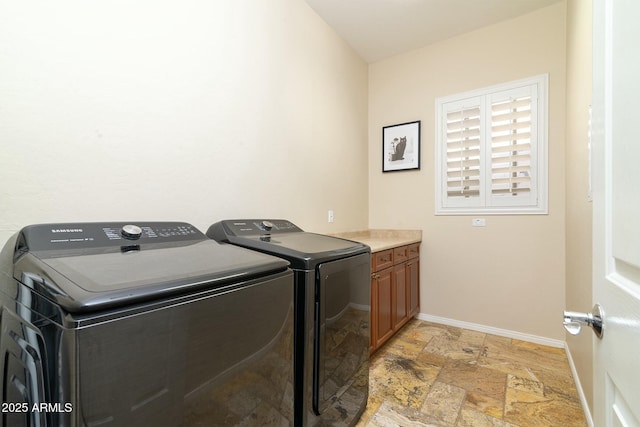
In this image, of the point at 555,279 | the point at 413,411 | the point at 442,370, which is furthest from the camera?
the point at 555,279

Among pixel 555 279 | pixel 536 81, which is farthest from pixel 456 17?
pixel 555 279

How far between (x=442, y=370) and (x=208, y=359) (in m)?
2.05

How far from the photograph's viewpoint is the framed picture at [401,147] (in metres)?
3.23

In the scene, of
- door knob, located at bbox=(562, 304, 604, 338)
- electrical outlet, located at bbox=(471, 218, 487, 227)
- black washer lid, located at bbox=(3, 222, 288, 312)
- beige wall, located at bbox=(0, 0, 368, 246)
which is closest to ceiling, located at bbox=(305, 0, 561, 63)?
beige wall, located at bbox=(0, 0, 368, 246)

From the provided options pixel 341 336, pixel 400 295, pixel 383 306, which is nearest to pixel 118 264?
pixel 341 336

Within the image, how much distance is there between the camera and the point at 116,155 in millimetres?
1313

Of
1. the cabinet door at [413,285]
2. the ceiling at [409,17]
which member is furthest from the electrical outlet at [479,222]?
the ceiling at [409,17]

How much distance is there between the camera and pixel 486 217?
2855 millimetres

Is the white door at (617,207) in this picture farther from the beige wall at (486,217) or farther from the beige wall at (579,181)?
the beige wall at (486,217)

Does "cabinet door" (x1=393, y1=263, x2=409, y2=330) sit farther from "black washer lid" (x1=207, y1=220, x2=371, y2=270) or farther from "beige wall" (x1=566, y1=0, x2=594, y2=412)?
"beige wall" (x1=566, y1=0, x2=594, y2=412)

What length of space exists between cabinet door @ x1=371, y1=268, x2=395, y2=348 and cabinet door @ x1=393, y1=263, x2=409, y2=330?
9cm

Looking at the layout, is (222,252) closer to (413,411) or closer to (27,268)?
(27,268)

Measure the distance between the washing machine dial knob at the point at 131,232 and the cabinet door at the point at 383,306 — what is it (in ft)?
5.40

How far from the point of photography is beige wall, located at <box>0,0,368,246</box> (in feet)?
3.53
